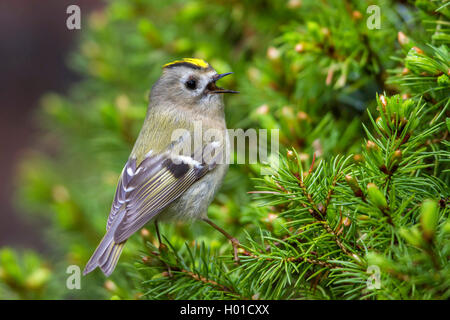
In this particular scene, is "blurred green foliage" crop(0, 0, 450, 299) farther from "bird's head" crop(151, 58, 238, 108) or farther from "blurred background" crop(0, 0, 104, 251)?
"blurred background" crop(0, 0, 104, 251)

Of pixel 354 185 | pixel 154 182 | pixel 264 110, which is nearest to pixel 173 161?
pixel 154 182

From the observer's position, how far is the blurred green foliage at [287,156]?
67 cm

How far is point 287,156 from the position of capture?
73 cm

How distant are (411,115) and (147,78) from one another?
1.14 meters

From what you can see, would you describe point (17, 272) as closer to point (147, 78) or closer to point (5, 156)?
point (147, 78)

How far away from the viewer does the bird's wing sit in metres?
1.14

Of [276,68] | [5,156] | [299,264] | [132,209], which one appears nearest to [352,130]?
[276,68]

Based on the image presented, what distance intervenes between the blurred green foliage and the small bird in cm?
6

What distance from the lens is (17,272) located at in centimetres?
109

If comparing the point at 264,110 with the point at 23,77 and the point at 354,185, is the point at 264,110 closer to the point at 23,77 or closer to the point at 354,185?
the point at 354,185

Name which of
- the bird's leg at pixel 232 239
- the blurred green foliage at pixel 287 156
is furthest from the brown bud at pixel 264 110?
the bird's leg at pixel 232 239

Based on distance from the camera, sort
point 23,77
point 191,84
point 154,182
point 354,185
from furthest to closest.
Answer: point 23,77 < point 191,84 < point 154,182 < point 354,185

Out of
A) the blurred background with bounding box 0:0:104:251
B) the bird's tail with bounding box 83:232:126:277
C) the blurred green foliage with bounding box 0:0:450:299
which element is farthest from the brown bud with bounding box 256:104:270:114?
the blurred background with bounding box 0:0:104:251

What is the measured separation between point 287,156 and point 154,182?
1.82ft
